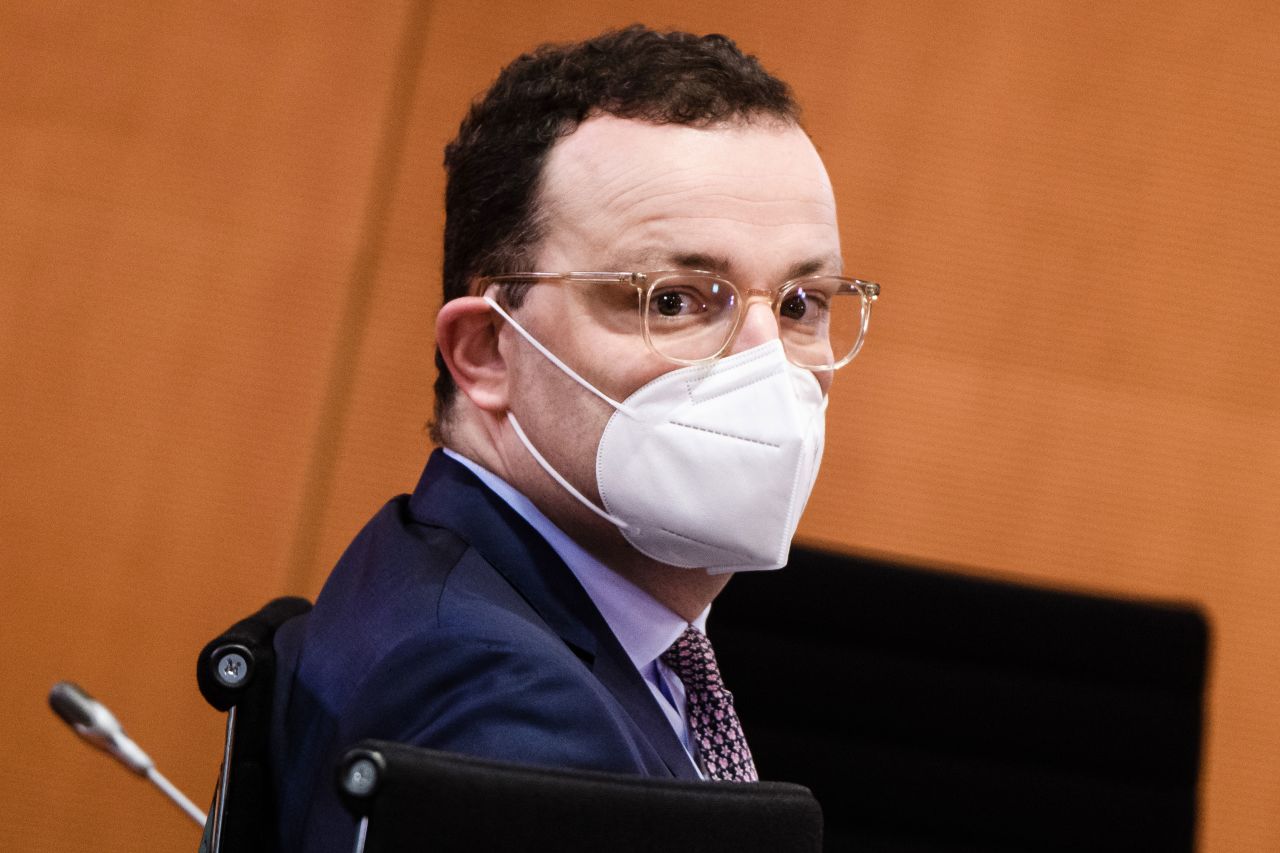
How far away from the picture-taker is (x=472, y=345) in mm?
1048

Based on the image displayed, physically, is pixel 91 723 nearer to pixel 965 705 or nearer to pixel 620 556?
pixel 620 556

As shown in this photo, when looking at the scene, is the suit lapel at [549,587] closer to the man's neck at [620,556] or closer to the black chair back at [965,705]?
the man's neck at [620,556]

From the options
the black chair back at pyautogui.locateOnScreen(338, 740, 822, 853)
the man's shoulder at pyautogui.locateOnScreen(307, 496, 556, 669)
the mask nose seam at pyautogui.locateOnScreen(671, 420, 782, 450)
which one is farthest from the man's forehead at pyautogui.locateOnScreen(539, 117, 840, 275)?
the black chair back at pyautogui.locateOnScreen(338, 740, 822, 853)

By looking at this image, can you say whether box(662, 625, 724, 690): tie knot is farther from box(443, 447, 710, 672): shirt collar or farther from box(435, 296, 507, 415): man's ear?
box(435, 296, 507, 415): man's ear

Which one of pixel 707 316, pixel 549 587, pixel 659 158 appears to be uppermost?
pixel 659 158

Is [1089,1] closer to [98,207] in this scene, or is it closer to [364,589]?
[98,207]

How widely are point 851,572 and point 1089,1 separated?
124 cm

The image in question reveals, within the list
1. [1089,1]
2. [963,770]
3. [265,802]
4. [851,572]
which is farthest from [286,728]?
[1089,1]

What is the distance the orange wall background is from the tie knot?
123 cm

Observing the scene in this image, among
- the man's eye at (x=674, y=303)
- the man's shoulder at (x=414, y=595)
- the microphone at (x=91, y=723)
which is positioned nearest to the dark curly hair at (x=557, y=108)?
the man's eye at (x=674, y=303)

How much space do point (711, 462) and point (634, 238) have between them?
0.60 feet

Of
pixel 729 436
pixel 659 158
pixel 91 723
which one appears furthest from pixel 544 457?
pixel 91 723

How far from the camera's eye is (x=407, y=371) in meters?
2.28

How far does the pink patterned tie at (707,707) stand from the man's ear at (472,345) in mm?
259
